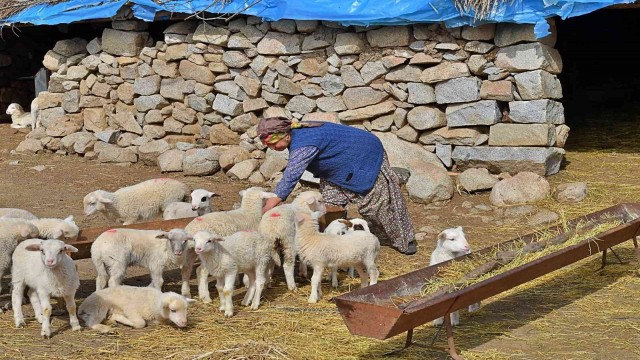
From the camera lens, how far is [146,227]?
7727 millimetres

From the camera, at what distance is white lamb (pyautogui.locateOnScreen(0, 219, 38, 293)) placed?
694cm

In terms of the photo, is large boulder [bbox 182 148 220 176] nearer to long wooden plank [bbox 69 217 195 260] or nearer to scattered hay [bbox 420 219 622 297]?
long wooden plank [bbox 69 217 195 260]

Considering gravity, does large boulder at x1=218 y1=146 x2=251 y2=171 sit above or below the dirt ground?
below

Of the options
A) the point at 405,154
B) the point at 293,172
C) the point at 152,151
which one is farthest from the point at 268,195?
the point at 152,151

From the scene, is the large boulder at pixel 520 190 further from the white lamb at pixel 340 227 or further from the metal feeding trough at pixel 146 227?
the white lamb at pixel 340 227

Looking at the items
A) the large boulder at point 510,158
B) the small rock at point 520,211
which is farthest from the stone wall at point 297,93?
the small rock at point 520,211

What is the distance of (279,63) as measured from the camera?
1195 cm

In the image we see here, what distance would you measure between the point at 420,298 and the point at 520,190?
14.9 ft

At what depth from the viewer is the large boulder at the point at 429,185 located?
10.5 m

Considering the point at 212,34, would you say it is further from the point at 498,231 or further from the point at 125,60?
the point at 498,231

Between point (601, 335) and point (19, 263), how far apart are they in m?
4.05

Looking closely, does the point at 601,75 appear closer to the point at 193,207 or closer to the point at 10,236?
the point at 193,207

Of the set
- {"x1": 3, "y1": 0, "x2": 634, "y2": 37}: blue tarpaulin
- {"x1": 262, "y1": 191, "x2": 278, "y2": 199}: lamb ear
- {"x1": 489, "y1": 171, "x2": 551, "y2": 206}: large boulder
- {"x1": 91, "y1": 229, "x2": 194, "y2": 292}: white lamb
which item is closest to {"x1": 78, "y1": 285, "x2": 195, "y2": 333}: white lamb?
{"x1": 91, "y1": 229, "x2": 194, "y2": 292}: white lamb

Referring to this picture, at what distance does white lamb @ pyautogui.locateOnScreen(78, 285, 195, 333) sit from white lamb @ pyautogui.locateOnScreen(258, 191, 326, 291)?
99 cm
